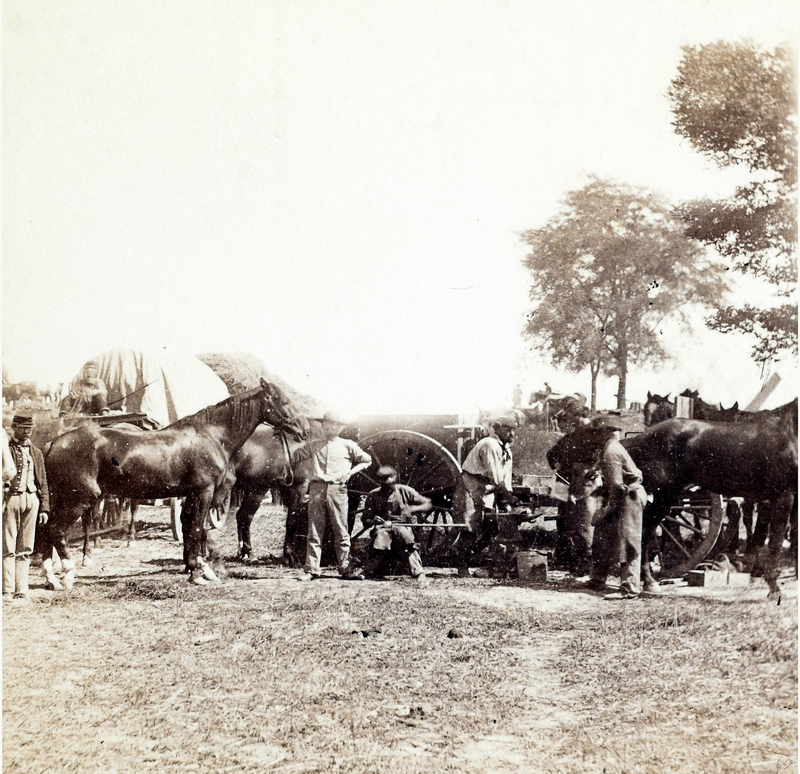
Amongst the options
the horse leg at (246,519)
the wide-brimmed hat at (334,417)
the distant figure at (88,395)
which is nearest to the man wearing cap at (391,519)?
the wide-brimmed hat at (334,417)

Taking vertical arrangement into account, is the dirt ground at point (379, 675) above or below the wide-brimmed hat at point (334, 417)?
below

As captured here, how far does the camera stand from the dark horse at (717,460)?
4.82 m

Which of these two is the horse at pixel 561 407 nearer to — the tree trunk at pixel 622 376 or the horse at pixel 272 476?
the tree trunk at pixel 622 376

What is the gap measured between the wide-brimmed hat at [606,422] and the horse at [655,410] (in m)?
0.18

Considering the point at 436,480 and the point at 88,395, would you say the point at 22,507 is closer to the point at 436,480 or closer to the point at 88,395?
the point at 88,395

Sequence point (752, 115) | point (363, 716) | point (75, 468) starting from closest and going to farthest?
point (363, 716) < point (752, 115) < point (75, 468)

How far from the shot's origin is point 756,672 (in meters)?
4.50

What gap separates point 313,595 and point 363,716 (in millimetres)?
843

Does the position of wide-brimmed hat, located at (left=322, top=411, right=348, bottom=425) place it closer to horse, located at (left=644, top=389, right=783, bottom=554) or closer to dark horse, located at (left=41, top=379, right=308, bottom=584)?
dark horse, located at (left=41, top=379, right=308, bottom=584)

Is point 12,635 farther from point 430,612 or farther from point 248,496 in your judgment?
point 430,612

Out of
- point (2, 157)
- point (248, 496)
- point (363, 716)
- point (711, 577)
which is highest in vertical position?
point (2, 157)

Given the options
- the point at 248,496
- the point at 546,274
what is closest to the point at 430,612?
the point at 248,496

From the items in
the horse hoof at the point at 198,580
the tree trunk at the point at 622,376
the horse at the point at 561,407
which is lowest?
the horse hoof at the point at 198,580

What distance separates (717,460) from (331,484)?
8.29 ft
